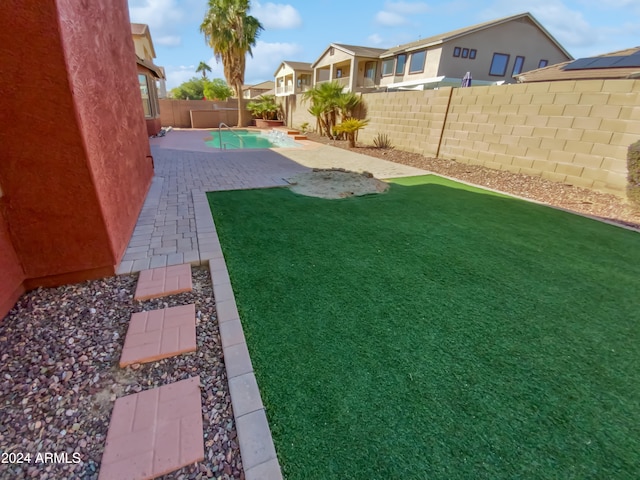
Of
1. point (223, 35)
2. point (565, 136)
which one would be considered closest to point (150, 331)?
point (565, 136)

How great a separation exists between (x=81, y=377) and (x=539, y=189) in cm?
761

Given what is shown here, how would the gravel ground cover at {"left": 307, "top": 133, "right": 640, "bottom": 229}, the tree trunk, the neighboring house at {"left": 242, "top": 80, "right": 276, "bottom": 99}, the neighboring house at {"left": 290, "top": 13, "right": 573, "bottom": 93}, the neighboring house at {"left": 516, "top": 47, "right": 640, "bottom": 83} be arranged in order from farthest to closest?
the neighboring house at {"left": 242, "top": 80, "right": 276, "bottom": 99}
the tree trunk
the neighboring house at {"left": 290, "top": 13, "right": 573, "bottom": 93}
the neighboring house at {"left": 516, "top": 47, "right": 640, "bottom": 83}
the gravel ground cover at {"left": 307, "top": 133, "right": 640, "bottom": 229}

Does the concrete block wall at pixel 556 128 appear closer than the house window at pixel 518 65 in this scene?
Yes

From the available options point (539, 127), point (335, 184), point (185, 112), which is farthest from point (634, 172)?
point (185, 112)

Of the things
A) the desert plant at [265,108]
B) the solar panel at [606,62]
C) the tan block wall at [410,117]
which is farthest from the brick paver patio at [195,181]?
the desert plant at [265,108]

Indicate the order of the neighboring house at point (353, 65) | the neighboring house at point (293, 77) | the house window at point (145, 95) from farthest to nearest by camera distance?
the neighboring house at point (293, 77), the neighboring house at point (353, 65), the house window at point (145, 95)

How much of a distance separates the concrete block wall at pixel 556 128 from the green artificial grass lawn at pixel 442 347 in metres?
2.18

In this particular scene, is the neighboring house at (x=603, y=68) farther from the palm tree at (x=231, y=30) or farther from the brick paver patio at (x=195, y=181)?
the palm tree at (x=231, y=30)

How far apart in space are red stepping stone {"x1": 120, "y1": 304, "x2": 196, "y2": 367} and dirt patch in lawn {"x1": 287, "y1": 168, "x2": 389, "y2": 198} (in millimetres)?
3601

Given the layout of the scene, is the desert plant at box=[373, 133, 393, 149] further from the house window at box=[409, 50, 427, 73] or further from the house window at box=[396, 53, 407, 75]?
the house window at box=[396, 53, 407, 75]

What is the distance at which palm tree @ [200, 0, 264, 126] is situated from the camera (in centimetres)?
1805

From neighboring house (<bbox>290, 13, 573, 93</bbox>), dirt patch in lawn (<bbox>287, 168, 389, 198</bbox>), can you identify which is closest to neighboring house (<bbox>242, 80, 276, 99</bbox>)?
neighboring house (<bbox>290, 13, 573, 93</bbox>)

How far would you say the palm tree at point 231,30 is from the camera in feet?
59.2

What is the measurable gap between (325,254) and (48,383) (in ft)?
7.77
